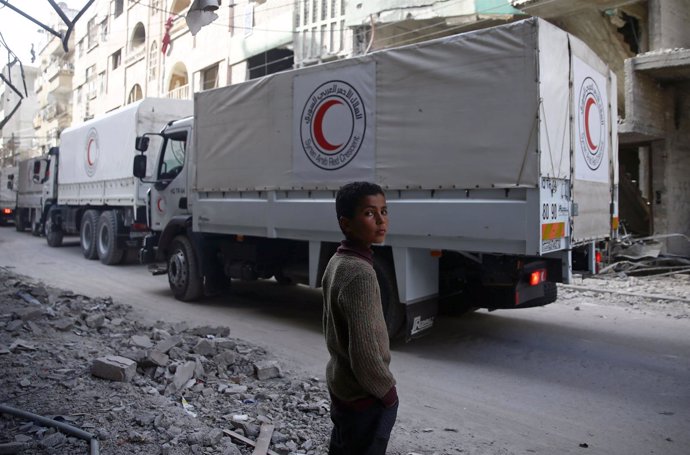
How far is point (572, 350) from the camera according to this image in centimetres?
574

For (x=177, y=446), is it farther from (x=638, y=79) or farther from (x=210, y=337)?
(x=638, y=79)

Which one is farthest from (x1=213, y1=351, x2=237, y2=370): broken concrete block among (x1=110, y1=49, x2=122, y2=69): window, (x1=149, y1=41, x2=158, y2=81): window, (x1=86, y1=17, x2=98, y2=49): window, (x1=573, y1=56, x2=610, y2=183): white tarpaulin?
(x1=86, y1=17, x2=98, y2=49): window

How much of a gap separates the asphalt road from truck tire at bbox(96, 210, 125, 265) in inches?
137

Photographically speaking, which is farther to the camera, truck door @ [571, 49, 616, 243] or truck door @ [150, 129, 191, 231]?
truck door @ [150, 129, 191, 231]

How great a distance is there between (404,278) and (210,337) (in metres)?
1.99

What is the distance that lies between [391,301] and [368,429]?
11.9 feet

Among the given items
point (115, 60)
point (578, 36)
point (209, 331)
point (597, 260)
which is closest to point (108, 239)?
point (209, 331)

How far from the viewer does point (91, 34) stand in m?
37.7

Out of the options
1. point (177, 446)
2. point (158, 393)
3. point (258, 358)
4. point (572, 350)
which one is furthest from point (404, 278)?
point (177, 446)

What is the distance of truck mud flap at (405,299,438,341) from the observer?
5.45 meters

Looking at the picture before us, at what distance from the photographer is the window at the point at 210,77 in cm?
2272

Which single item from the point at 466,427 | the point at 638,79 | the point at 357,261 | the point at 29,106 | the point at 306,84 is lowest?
the point at 466,427

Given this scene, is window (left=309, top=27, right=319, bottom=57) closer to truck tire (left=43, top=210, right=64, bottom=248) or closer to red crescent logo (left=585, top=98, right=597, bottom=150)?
truck tire (left=43, top=210, right=64, bottom=248)

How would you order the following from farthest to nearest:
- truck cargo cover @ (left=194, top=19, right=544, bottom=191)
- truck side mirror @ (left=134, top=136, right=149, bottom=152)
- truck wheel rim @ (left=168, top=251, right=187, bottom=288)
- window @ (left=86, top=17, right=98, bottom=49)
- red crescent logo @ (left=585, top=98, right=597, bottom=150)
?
1. window @ (left=86, top=17, right=98, bottom=49)
2. truck side mirror @ (left=134, top=136, right=149, bottom=152)
3. truck wheel rim @ (left=168, top=251, right=187, bottom=288)
4. red crescent logo @ (left=585, top=98, right=597, bottom=150)
5. truck cargo cover @ (left=194, top=19, right=544, bottom=191)
